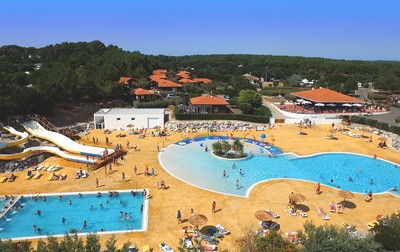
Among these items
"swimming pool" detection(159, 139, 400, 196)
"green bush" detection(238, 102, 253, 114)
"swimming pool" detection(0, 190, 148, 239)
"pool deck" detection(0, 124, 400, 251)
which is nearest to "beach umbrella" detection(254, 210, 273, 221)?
"pool deck" detection(0, 124, 400, 251)

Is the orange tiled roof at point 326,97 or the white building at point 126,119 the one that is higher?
the orange tiled roof at point 326,97

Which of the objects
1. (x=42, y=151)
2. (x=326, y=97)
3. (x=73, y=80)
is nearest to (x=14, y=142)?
(x=42, y=151)

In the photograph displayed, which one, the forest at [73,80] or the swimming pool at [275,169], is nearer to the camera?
the swimming pool at [275,169]

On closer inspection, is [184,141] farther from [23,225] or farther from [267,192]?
[23,225]

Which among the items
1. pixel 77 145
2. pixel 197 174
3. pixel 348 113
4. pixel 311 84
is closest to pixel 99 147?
pixel 77 145

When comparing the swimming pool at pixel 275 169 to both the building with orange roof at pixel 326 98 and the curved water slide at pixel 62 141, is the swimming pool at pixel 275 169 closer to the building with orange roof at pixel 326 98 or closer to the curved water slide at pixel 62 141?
the curved water slide at pixel 62 141

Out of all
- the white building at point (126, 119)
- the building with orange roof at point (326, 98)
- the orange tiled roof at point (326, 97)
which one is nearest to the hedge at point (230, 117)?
the white building at point (126, 119)

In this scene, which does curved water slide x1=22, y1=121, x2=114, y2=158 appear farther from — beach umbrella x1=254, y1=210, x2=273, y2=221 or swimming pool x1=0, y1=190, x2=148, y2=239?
beach umbrella x1=254, y1=210, x2=273, y2=221
